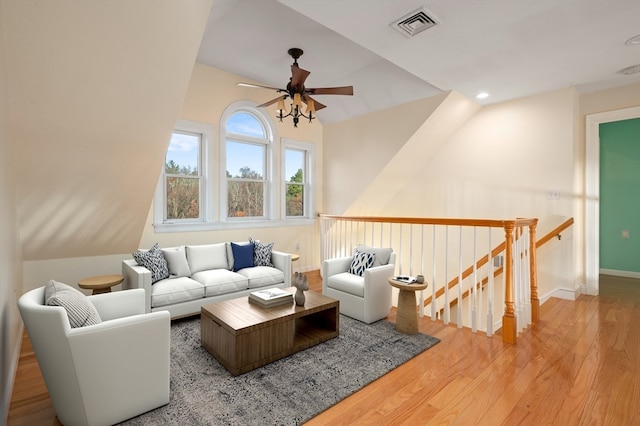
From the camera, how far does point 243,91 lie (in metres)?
5.05

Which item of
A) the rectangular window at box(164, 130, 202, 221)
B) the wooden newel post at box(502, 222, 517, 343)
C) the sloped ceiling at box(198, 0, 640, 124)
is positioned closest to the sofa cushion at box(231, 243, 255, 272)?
the rectangular window at box(164, 130, 202, 221)

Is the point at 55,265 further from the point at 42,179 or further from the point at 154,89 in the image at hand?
the point at 154,89

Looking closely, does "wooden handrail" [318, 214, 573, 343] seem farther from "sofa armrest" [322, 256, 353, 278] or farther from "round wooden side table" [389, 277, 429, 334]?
"sofa armrest" [322, 256, 353, 278]

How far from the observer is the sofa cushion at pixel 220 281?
11.8 feet

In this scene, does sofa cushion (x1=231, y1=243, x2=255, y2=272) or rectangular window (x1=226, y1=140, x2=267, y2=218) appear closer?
sofa cushion (x1=231, y1=243, x2=255, y2=272)

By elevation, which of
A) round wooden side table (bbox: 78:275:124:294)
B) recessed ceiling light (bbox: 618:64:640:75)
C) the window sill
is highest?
recessed ceiling light (bbox: 618:64:640:75)

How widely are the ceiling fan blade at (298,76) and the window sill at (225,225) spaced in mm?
2549

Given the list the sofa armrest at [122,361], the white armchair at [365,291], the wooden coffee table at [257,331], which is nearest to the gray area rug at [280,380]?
the wooden coffee table at [257,331]

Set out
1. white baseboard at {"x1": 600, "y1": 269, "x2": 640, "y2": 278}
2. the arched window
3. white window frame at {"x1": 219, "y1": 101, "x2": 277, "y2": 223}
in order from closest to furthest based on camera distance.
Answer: white window frame at {"x1": 219, "y1": 101, "x2": 277, "y2": 223} → the arched window → white baseboard at {"x1": 600, "y1": 269, "x2": 640, "y2": 278}

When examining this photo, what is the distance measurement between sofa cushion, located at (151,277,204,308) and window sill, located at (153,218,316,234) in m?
0.96

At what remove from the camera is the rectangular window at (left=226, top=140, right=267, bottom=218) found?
5105 mm

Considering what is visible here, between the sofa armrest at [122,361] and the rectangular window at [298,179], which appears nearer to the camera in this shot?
the sofa armrest at [122,361]

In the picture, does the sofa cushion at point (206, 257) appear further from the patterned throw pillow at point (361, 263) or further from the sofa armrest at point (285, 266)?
the patterned throw pillow at point (361, 263)

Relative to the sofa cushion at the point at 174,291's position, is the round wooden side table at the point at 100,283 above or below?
above
